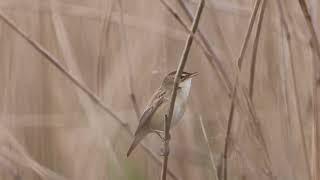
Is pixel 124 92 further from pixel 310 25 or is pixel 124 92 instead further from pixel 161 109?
pixel 310 25

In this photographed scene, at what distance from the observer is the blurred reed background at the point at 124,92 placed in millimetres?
1620

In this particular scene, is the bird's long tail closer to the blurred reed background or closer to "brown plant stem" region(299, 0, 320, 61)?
the blurred reed background

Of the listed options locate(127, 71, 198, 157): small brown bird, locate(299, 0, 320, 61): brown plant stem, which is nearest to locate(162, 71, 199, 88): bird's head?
locate(127, 71, 198, 157): small brown bird


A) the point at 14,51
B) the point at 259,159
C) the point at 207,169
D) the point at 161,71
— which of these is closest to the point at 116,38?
the point at 161,71

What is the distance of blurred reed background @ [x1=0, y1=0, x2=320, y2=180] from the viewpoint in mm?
1620

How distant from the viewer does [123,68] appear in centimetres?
176

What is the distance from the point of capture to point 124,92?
1.88 m

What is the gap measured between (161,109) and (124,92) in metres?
0.31

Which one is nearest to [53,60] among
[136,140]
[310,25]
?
[136,140]

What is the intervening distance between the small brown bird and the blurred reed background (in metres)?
0.07

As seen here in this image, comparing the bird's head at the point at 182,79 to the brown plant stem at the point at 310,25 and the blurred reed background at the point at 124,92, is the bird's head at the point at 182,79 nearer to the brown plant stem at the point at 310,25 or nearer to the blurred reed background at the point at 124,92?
the blurred reed background at the point at 124,92

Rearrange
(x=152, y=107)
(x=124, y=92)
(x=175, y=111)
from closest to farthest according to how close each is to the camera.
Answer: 1. (x=175, y=111)
2. (x=152, y=107)
3. (x=124, y=92)

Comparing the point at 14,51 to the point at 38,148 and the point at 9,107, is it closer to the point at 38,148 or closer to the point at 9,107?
the point at 9,107

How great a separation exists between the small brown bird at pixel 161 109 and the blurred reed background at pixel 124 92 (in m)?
0.07
